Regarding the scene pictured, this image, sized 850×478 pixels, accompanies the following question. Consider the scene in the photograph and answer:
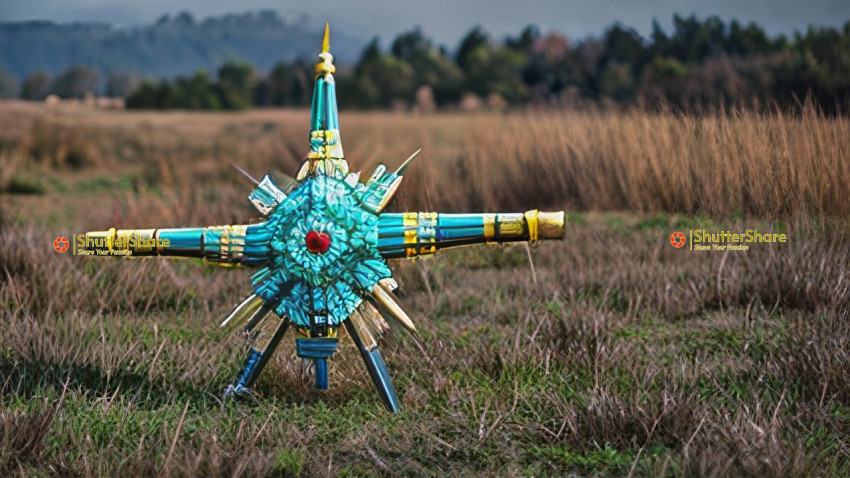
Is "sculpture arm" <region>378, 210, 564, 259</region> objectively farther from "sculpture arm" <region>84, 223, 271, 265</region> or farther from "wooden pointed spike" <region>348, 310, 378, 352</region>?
"sculpture arm" <region>84, 223, 271, 265</region>

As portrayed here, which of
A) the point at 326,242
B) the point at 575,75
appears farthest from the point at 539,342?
the point at 575,75

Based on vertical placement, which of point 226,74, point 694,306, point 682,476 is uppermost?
point 226,74

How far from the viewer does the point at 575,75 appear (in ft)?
34.4

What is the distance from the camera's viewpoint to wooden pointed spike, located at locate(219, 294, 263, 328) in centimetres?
295

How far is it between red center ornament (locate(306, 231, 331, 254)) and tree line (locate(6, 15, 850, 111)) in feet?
3.80

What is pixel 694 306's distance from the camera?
4195 mm

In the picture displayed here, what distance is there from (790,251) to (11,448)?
10.9 ft

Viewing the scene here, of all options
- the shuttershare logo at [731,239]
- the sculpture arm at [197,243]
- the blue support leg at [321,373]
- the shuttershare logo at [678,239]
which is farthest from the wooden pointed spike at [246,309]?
the shuttershare logo at [678,239]

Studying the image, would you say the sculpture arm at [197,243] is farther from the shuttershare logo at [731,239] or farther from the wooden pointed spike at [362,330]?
the shuttershare logo at [731,239]

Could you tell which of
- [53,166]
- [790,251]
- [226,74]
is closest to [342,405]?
[790,251]

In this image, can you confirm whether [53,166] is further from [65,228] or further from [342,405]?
[342,405]

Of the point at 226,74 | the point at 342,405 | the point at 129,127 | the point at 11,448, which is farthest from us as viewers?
the point at 226,74

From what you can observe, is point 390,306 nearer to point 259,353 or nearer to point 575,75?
point 259,353

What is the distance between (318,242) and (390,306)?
0.32 m
